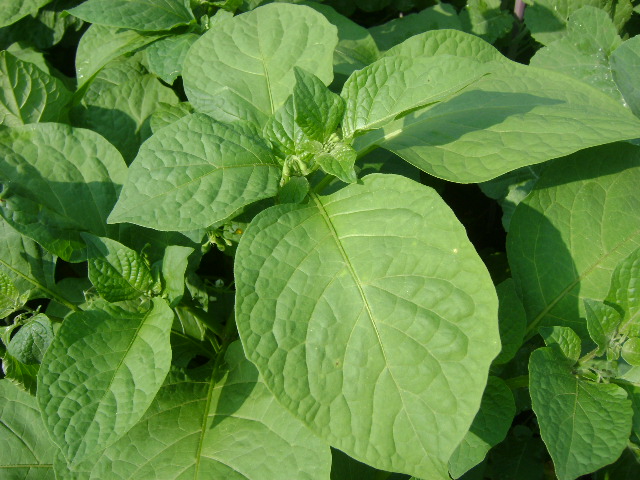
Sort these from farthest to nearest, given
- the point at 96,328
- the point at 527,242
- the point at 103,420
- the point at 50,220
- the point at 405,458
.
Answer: the point at 527,242 < the point at 50,220 < the point at 96,328 < the point at 103,420 < the point at 405,458

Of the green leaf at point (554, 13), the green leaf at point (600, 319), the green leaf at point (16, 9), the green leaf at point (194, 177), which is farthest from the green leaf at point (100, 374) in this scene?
the green leaf at point (554, 13)

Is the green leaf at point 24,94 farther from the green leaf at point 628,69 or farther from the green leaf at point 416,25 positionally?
the green leaf at point 628,69

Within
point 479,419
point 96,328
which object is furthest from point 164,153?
point 479,419

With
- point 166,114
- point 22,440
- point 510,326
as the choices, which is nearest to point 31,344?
point 22,440

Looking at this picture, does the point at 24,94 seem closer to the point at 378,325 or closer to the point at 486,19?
the point at 378,325

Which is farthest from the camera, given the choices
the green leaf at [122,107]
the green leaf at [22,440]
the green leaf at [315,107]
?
the green leaf at [122,107]

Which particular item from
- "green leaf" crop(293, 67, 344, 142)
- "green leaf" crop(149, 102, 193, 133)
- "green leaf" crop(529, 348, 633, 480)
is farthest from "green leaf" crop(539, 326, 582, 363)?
"green leaf" crop(149, 102, 193, 133)

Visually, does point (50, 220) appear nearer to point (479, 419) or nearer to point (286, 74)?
point (286, 74)
